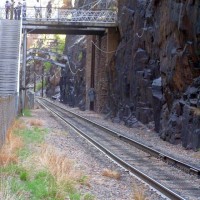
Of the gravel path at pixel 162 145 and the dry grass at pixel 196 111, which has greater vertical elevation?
the dry grass at pixel 196 111

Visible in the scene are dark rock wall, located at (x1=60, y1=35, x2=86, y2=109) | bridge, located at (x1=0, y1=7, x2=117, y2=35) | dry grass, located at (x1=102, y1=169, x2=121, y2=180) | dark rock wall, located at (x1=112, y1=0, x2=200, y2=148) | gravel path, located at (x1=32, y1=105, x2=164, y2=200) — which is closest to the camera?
gravel path, located at (x1=32, y1=105, x2=164, y2=200)

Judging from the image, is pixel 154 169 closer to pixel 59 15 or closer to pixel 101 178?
pixel 101 178

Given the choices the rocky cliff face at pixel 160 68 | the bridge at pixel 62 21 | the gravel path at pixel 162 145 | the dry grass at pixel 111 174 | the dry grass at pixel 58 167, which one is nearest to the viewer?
the dry grass at pixel 58 167

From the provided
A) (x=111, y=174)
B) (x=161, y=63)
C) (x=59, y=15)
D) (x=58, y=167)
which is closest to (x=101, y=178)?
(x=111, y=174)

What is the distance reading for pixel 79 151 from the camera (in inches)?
652

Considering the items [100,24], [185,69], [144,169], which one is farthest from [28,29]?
[144,169]

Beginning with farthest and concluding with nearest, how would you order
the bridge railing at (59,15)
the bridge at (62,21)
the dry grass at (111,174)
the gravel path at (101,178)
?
the bridge railing at (59,15) → the bridge at (62,21) → the dry grass at (111,174) → the gravel path at (101,178)

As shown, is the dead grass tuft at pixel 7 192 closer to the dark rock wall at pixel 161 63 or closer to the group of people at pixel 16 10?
the dark rock wall at pixel 161 63

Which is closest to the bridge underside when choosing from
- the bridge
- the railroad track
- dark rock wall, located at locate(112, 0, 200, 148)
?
the bridge

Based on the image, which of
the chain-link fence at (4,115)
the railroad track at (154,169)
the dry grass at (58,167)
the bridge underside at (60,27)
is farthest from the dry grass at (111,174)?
the bridge underside at (60,27)

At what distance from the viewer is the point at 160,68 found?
911 inches

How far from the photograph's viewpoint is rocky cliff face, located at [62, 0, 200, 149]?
19.4 m

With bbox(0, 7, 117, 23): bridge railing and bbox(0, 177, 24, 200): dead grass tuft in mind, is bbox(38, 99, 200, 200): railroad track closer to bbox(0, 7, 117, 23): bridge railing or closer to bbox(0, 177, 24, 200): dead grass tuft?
bbox(0, 177, 24, 200): dead grass tuft

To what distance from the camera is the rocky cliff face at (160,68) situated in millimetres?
19375
